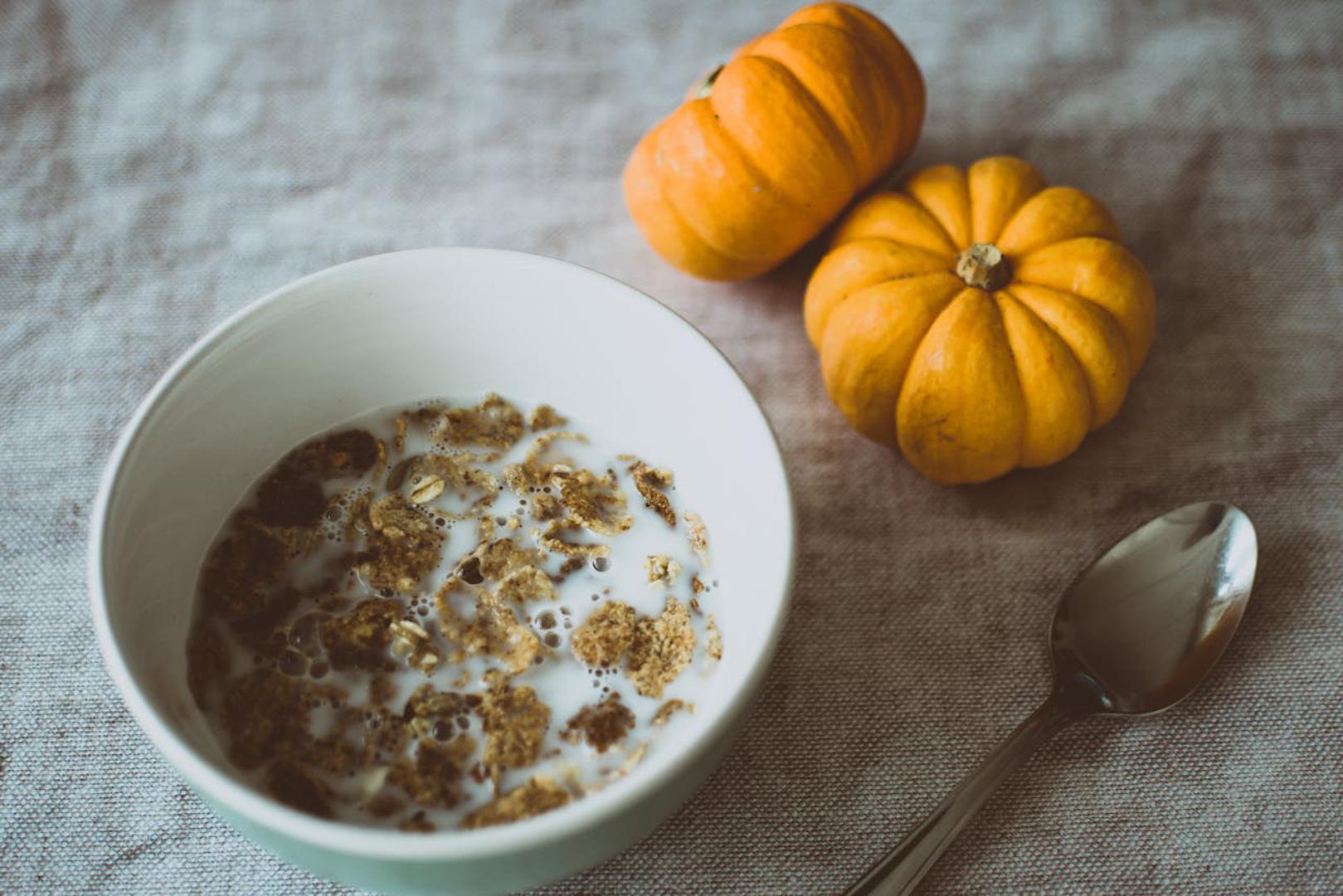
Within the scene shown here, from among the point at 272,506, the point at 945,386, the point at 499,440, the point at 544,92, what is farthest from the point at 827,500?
the point at 544,92

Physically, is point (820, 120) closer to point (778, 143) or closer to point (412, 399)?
point (778, 143)

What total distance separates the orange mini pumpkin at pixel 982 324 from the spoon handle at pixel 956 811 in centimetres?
17

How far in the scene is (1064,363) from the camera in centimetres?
70

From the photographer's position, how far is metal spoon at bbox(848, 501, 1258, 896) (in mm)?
653

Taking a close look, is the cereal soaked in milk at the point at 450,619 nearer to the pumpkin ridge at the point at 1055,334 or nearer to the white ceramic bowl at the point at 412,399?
the white ceramic bowl at the point at 412,399

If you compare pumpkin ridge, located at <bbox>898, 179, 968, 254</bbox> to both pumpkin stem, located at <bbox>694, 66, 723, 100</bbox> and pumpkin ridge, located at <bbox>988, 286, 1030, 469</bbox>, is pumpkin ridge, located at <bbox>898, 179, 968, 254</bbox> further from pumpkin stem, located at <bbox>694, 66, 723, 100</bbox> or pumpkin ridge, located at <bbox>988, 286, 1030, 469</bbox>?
pumpkin stem, located at <bbox>694, 66, 723, 100</bbox>

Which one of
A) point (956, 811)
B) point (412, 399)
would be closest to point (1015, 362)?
point (956, 811)

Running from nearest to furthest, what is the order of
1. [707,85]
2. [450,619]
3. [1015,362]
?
1. [450,619]
2. [1015,362]
3. [707,85]

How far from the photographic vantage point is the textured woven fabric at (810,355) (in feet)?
2.04

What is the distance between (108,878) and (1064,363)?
65cm

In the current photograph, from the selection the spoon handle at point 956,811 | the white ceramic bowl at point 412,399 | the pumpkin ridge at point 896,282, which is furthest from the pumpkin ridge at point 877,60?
the spoon handle at point 956,811

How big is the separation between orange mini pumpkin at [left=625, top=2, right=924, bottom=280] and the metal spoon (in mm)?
317

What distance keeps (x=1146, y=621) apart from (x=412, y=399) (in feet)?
1.59

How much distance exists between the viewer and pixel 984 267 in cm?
71
